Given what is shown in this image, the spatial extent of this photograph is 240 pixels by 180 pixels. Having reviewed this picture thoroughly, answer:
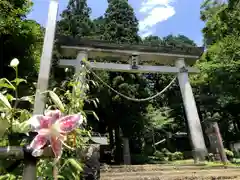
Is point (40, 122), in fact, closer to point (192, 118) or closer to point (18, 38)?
point (18, 38)

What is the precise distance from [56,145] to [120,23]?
13813 millimetres

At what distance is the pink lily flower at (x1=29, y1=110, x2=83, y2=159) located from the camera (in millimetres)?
563

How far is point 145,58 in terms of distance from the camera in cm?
887

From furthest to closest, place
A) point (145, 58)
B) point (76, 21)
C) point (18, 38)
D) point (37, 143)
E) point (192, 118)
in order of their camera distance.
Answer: point (76, 21) → point (145, 58) → point (192, 118) → point (18, 38) → point (37, 143)

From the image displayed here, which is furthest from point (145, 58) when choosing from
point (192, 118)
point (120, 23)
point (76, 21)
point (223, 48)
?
point (76, 21)

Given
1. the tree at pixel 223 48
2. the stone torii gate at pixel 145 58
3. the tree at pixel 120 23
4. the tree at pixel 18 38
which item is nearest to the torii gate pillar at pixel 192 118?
the stone torii gate at pixel 145 58

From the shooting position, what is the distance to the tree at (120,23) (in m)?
13.3

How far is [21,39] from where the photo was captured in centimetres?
616

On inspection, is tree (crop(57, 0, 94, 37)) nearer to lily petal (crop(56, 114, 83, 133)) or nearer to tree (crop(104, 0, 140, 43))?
tree (crop(104, 0, 140, 43))

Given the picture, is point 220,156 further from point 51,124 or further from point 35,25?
point 51,124

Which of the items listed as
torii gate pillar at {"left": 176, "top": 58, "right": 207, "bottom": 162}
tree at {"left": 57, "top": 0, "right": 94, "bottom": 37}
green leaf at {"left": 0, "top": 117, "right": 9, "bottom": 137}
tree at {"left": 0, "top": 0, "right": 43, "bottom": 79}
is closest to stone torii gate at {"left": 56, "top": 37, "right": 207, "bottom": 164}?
torii gate pillar at {"left": 176, "top": 58, "right": 207, "bottom": 162}

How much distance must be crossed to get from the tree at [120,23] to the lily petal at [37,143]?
12.5 m

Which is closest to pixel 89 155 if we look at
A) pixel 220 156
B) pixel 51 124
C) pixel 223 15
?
pixel 51 124

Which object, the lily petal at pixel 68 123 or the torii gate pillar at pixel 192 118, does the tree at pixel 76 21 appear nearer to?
the torii gate pillar at pixel 192 118
